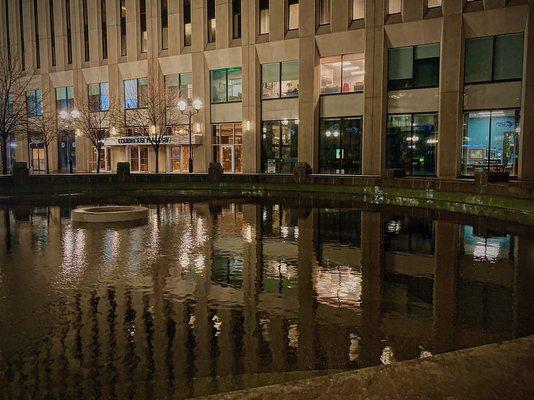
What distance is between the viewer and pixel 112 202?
23312 millimetres

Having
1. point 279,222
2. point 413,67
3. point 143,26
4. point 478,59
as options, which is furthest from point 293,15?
point 279,222

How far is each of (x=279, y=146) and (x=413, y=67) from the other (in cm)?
1182

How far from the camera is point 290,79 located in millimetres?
38750

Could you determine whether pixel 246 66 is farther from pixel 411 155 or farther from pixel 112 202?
pixel 112 202

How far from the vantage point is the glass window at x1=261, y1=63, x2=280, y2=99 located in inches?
1545

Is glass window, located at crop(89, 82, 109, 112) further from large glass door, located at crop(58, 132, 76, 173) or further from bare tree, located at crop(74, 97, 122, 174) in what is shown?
large glass door, located at crop(58, 132, 76, 173)

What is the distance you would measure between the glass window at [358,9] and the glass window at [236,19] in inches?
395

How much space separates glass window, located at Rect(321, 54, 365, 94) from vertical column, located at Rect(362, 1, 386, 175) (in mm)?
1282

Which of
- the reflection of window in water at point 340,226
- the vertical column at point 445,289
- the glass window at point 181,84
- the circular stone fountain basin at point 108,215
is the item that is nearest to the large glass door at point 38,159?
the glass window at point 181,84

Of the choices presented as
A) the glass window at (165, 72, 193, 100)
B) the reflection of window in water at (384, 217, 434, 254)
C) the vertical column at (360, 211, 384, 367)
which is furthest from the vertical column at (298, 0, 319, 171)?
the vertical column at (360, 211, 384, 367)

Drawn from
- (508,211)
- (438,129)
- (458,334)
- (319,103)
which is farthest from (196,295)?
(319,103)

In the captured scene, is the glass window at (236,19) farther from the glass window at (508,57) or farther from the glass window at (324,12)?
the glass window at (508,57)

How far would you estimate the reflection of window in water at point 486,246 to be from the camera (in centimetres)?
1104

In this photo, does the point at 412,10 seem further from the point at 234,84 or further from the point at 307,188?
the point at 234,84
